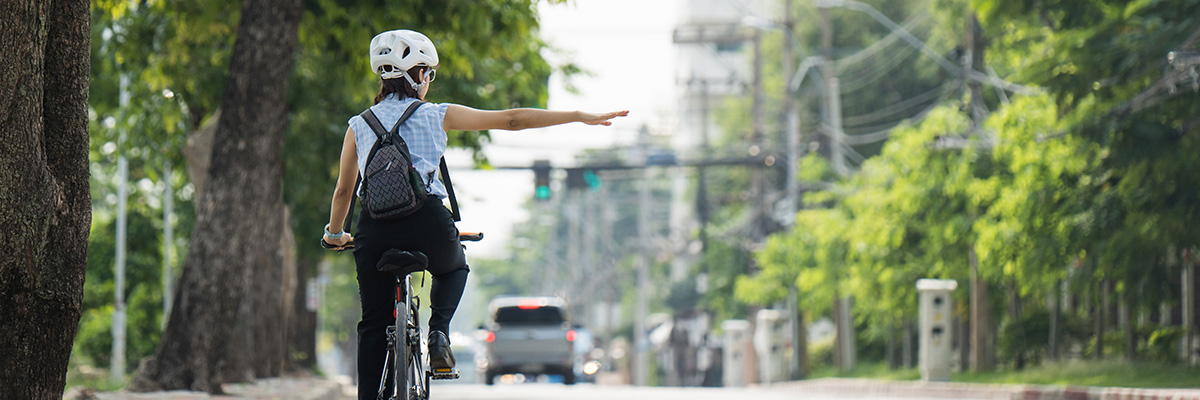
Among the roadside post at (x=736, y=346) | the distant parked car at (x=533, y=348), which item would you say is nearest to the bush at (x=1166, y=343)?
the distant parked car at (x=533, y=348)

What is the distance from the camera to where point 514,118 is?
238 inches

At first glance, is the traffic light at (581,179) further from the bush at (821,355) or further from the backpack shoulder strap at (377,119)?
the backpack shoulder strap at (377,119)

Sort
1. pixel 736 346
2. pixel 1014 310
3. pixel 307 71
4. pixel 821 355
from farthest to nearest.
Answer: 1. pixel 736 346
2. pixel 821 355
3. pixel 1014 310
4. pixel 307 71

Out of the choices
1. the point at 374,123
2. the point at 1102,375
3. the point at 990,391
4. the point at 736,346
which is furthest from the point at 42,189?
the point at 736,346

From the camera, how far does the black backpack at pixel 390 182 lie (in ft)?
18.8

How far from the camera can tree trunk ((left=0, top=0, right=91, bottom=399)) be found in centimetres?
612

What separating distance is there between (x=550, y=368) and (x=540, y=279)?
8745 centimetres

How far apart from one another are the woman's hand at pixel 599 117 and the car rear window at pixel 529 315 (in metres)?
24.0

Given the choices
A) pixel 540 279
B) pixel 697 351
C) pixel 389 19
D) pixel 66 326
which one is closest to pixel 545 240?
pixel 540 279

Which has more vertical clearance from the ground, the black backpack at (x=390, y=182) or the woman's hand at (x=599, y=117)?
the woman's hand at (x=599, y=117)

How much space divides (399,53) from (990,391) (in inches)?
619

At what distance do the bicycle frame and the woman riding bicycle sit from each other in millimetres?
66

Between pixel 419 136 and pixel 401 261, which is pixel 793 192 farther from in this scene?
pixel 401 261

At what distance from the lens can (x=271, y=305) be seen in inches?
773
